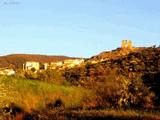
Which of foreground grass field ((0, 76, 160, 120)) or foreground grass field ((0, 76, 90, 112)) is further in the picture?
foreground grass field ((0, 76, 90, 112))

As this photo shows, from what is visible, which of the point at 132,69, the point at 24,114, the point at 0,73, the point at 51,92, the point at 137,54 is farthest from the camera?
the point at 137,54

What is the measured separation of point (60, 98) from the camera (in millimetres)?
32812

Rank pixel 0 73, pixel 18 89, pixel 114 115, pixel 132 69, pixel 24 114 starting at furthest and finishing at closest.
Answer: pixel 132 69
pixel 18 89
pixel 24 114
pixel 0 73
pixel 114 115

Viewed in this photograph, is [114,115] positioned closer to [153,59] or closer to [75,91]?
[75,91]

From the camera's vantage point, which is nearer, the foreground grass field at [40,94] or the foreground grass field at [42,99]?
the foreground grass field at [42,99]

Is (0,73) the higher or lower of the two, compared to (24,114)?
higher

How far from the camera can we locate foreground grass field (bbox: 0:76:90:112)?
30125 millimetres

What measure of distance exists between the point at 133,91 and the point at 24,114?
26.3 ft

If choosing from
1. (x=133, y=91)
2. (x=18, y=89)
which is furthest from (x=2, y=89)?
(x=133, y=91)

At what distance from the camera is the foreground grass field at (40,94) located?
1186 inches

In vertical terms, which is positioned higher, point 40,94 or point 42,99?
point 40,94

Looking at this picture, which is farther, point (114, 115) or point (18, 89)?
point (18, 89)

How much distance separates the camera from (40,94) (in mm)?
32688

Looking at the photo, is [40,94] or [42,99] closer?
[42,99]
